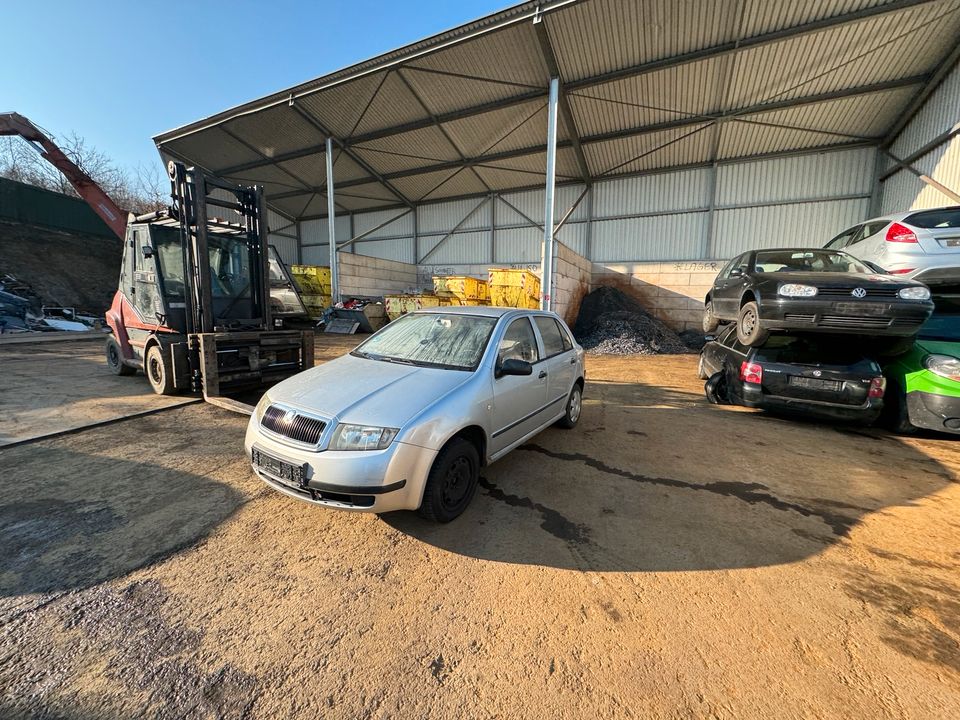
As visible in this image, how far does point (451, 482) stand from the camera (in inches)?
109

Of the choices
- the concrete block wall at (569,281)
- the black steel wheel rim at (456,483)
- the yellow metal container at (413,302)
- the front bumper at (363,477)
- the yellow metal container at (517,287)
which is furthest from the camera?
the yellow metal container at (413,302)

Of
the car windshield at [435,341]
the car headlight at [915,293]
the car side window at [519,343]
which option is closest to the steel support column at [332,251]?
the car windshield at [435,341]

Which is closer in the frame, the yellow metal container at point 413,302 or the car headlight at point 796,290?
the car headlight at point 796,290

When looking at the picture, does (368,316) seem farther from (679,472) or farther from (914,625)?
(914,625)

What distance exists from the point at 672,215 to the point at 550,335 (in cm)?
1493

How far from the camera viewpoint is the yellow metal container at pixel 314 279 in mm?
17266

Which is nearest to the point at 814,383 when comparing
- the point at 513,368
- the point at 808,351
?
the point at 808,351

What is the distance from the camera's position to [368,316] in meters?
15.4

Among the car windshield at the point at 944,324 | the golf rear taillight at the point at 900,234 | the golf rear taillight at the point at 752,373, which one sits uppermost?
the golf rear taillight at the point at 900,234

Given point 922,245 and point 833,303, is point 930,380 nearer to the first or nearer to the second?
point 833,303

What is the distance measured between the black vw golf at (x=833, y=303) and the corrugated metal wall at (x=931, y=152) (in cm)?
786

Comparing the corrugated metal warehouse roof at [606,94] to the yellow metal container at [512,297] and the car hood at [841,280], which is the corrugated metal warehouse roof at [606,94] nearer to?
the yellow metal container at [512,297]

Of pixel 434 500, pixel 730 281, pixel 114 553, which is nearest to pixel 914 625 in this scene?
pixel 434 500

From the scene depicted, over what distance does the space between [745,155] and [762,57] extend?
4.86 m
